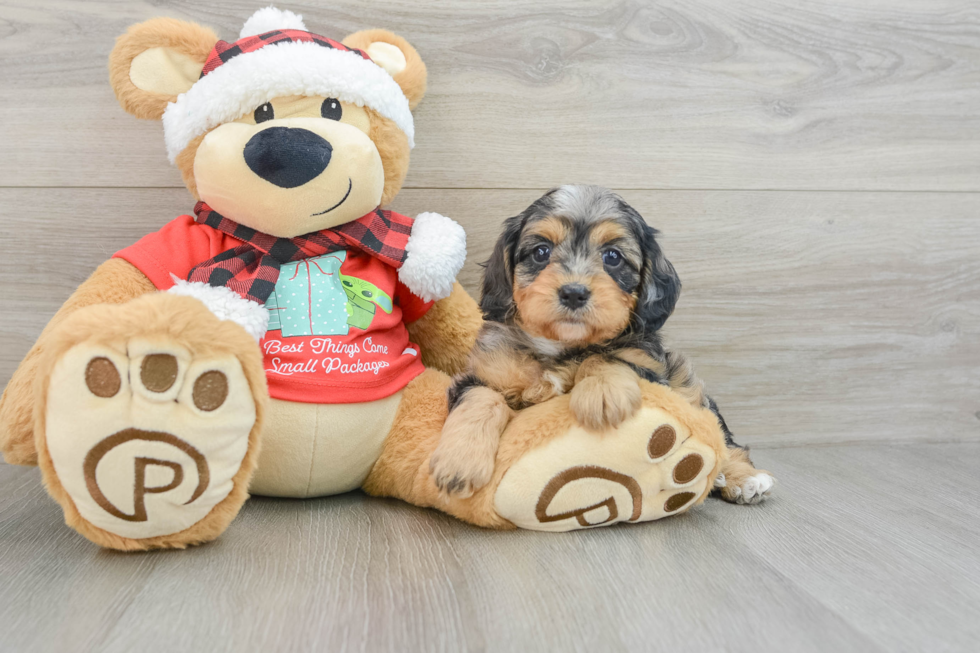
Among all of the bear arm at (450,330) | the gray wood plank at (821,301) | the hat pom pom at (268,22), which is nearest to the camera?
the hat pom pom at (268,22)

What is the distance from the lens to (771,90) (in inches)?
99.3

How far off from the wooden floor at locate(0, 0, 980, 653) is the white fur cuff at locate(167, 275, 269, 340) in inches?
20.3

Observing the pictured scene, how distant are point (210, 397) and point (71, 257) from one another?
1335mm

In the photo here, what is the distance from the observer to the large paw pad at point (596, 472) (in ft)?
5.32

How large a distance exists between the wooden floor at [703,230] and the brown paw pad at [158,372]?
0.41 metres

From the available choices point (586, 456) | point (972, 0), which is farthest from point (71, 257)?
point (972, 0)

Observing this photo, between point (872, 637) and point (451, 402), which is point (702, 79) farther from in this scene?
point (872, 637)

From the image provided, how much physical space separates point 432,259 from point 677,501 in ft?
3.04

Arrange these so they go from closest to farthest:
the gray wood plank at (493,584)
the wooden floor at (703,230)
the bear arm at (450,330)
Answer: the gray wood plank at (493,584), the wooden floor at (703,230), the bear arm at (450,330)

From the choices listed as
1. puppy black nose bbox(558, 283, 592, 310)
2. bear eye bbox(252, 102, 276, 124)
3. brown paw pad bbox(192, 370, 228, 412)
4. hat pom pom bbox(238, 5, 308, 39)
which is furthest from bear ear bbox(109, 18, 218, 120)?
puppy black nose bbox(558, 283, 592, 310)

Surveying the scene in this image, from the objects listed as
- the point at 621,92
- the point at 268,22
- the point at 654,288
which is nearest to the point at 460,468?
the point at 654,288

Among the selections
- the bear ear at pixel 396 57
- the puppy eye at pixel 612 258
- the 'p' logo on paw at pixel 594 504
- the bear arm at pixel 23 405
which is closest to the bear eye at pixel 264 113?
the bear ear at pixel 396 57

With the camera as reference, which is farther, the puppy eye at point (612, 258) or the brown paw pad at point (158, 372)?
the puppy eye at point (612, 258)

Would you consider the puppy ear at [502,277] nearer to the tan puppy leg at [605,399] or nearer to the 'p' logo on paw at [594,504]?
the tan puppy leg at [605,399]
